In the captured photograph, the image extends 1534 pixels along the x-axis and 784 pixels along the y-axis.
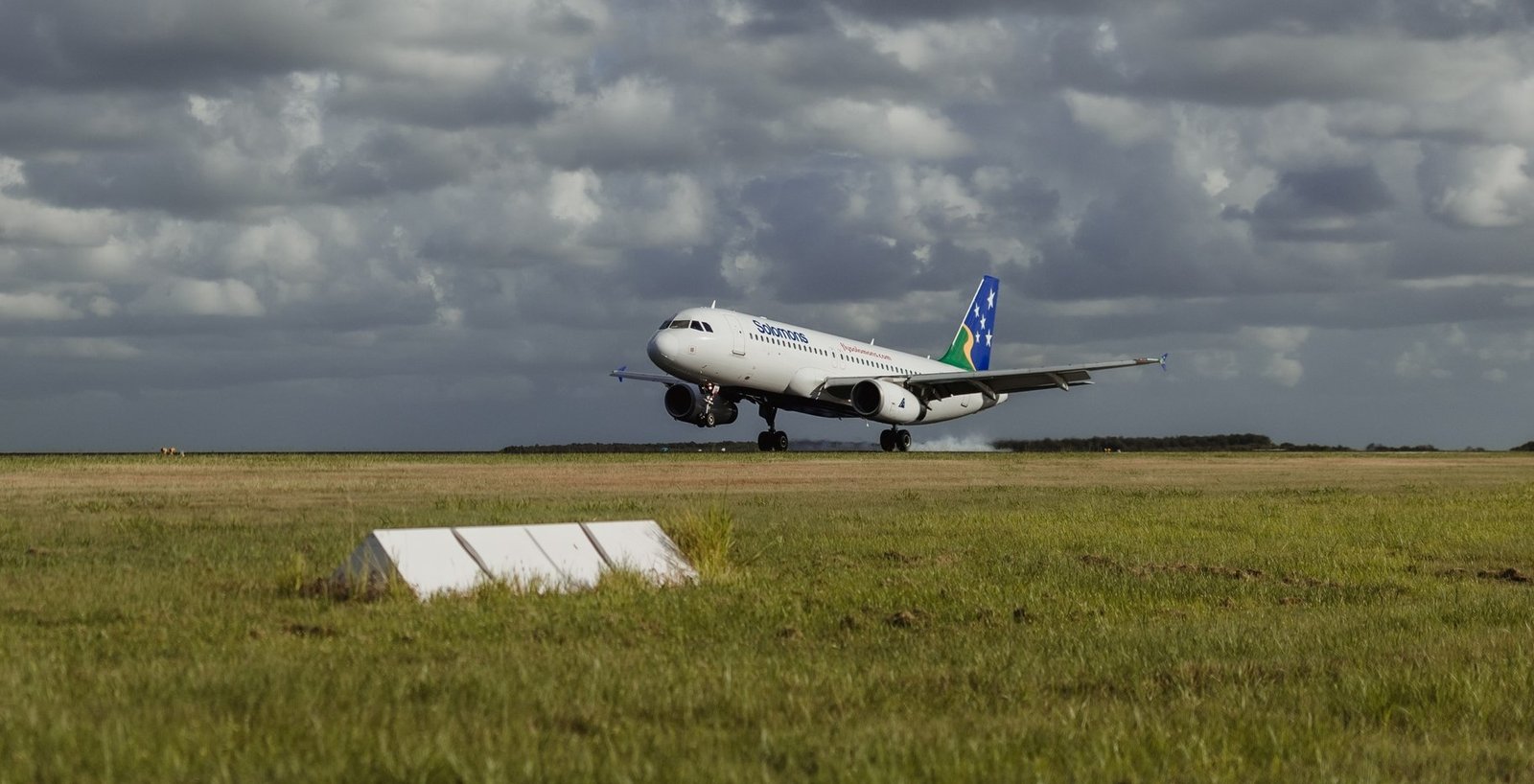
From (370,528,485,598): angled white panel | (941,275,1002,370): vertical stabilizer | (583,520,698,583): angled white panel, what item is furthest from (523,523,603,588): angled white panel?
(941,275,1002,370): vertical stabilizer

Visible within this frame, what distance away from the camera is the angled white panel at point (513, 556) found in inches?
512

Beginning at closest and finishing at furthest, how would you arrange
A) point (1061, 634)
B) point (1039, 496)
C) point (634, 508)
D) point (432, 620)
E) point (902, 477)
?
point (432, 620), point (1061, 634), point (634, 508), point (1039, 496), point (902, 477)

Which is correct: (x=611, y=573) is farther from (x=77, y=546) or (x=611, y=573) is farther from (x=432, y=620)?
(x=77, y=546)

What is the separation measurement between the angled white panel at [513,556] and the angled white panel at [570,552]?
0.08m

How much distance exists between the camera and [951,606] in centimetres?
1330

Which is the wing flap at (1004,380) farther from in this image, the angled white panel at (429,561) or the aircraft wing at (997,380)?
the angled white panel at (429,561)

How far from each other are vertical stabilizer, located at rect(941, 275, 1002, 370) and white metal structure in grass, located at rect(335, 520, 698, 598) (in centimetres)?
6623

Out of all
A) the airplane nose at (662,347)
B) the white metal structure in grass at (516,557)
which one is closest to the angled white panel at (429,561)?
the white metal structure in grass at (516,557)

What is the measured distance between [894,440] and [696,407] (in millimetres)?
11904

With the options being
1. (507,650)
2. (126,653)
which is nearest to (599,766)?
(507,650)

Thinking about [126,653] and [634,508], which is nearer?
[126,653]

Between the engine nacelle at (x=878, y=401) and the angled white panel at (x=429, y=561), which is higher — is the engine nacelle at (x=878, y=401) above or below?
above

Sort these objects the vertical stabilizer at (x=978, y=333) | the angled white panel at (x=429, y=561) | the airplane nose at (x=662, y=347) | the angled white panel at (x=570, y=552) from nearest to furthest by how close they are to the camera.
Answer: the angled white panel at (x=429, y=561) → the angled white panel at (x=570, y=552) → the airplane nose at (x=662, y=347) → the vertical stabilizer at (x=978, y=333)

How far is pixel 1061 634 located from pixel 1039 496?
19268mm
